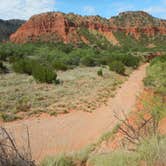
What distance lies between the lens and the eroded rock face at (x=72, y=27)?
120188 millimetres

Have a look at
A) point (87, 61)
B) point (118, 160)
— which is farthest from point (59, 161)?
point (87, 61)

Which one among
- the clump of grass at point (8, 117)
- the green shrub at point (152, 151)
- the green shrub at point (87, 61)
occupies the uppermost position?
the green shrub at point (152, 151)

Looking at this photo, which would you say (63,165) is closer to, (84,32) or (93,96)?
(93,96)

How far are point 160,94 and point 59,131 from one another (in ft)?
19.0

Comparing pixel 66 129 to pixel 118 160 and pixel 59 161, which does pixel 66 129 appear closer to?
pixel 59 161

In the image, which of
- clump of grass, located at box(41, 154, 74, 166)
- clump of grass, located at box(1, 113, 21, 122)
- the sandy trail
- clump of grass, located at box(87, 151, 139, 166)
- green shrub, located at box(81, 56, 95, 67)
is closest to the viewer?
clump of grass, located at box(87, 151, 139, 166)

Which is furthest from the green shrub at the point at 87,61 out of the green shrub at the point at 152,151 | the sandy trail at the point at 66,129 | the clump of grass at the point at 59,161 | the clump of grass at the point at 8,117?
the green shrub at the point at 152,151

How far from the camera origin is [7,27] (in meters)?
154

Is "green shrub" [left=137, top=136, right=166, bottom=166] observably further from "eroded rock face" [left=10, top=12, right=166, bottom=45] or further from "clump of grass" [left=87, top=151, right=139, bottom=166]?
"eroded rock face" [left=10, top=12, right=166, bottom=45]

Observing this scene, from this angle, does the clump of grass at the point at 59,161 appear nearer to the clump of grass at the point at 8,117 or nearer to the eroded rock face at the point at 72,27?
the clump of grass at the point at 8,117

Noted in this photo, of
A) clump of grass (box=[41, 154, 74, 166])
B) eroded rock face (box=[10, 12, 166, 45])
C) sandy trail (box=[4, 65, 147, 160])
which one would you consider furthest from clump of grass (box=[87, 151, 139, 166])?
eroded rock face (box=[10, 12, 166, 45])

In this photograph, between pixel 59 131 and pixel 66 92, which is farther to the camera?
pixel 66 92

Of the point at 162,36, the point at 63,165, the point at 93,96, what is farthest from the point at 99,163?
the point at 162,36

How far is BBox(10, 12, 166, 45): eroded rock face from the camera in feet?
394
